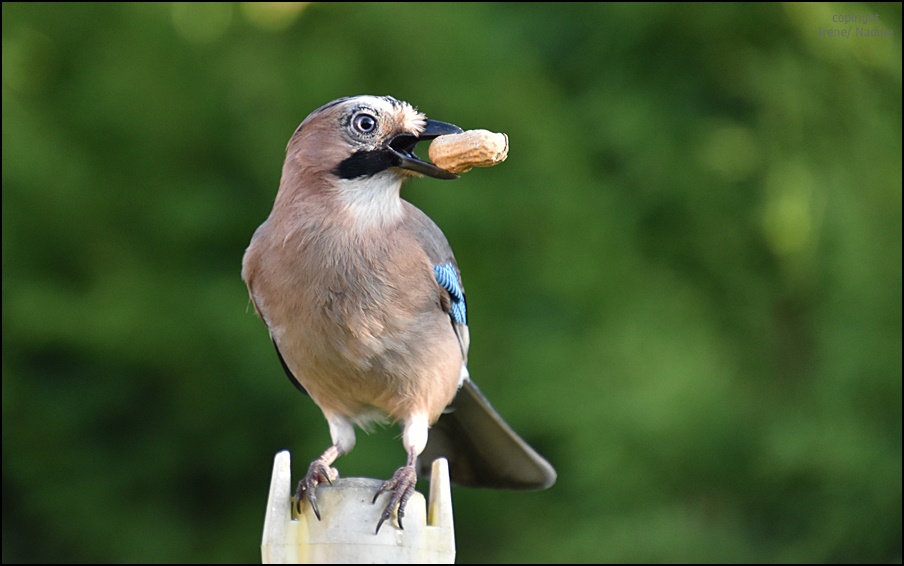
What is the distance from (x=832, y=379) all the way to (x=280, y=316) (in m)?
2.56

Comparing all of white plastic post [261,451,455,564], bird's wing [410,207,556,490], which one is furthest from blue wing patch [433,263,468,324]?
white plastic post [261,451,455,564]

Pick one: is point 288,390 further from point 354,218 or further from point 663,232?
point 354,218

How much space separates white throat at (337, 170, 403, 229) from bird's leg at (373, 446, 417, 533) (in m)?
0.52

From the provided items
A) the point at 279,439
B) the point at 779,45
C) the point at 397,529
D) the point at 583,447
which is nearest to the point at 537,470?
the point at 397,529

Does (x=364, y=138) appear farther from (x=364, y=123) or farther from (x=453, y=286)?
(x=453, y=286)

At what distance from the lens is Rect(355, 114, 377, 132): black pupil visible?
2.63 m

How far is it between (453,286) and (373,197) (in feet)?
1.01

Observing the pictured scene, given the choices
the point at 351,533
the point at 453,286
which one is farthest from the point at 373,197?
the point at 351,533

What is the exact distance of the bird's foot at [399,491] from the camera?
1921 millimetres

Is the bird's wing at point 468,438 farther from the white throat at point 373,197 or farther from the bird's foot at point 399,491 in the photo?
the bird's foot at point 399,491

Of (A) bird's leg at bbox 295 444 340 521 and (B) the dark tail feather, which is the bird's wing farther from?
(A) bird's leg at bbox 295 444 340 521

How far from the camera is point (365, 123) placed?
263 centimetres

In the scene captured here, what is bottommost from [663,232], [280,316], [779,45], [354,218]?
[280,316]

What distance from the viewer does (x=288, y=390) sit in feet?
14.2
